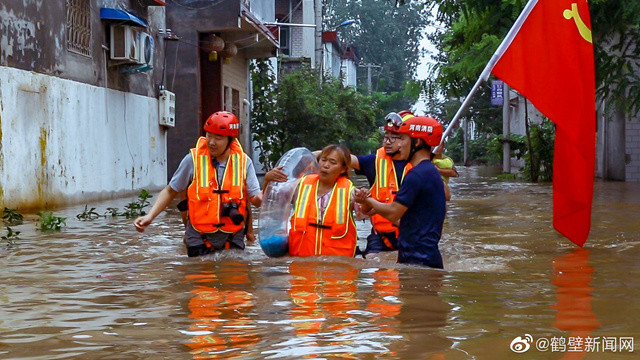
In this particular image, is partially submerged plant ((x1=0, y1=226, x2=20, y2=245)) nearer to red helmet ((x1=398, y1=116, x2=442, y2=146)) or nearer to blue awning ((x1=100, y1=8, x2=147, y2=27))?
red helmet ((x1=398, y1=116, x2=442, y2=146))

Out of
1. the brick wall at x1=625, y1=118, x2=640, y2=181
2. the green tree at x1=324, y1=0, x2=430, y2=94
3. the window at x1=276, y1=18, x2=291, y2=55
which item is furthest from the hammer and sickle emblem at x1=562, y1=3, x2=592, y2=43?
the green tree at x1=324, y1=0, x2=430, y2=94

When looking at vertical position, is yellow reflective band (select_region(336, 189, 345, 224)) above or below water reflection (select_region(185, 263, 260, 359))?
above

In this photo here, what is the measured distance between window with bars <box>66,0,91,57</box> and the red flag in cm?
1061

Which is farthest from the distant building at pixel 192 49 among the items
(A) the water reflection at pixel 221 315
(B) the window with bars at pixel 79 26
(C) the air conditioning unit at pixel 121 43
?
(A) the water reflection at pixel 221 315

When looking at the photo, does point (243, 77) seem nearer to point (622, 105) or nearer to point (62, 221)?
point (622, 105)

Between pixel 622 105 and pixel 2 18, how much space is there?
10942 mm

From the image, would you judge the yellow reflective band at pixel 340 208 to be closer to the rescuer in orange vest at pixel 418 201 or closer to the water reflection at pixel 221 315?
the rescuer in orange vest at pixel 418 201

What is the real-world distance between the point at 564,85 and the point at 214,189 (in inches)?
134

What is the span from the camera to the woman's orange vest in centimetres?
898

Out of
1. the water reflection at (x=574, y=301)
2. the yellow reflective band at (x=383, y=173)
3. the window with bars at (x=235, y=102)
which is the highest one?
the window with bars at (x=235, y=102)

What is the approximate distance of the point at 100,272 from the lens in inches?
329

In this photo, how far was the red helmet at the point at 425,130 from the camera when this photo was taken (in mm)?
7539

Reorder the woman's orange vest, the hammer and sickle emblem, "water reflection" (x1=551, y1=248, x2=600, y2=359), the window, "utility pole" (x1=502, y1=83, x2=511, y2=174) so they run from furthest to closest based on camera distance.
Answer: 1. the window
2. "utility pole" (x1=502, y1=83, x2=511, y2=174)
3. the hammer and sickle emblem
4. the woman's orange vest
5. "water reflection" (x1=551, y1=248, x2=600, y2=359)

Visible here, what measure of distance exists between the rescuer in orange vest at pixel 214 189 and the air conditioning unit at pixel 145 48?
1249 centimetres
